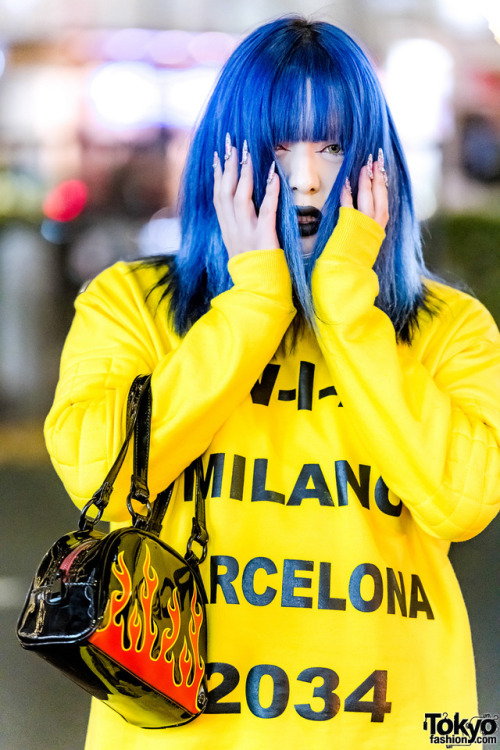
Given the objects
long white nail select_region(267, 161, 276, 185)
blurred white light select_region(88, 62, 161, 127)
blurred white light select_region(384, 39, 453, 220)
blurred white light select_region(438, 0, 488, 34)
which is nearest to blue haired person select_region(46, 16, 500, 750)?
long white nail select_region(267, 161, 276, 185)

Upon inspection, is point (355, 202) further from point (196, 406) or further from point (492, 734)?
point (492, 734)

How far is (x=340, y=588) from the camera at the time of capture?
4.93 ft

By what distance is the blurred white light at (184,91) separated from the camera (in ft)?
16.1

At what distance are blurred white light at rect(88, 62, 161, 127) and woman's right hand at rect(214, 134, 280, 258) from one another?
362 cm

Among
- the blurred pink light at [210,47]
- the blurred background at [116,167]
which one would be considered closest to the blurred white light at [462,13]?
the blurred background at [116,167]

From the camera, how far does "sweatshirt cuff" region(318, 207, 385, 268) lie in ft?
5.08

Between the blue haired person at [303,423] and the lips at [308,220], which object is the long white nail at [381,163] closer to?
the blue haired person at [303,423]

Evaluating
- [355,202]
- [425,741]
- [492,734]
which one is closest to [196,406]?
[355,202]

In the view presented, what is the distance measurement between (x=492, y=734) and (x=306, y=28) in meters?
1.35

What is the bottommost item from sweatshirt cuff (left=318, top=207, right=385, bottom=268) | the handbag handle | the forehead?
the handbag handle

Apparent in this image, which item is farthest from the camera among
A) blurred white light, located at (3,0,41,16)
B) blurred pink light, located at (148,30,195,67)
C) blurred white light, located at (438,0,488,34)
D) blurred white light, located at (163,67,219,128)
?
blurred white light, located at (163,67,219,128)

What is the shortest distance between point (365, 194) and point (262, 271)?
26 centimetres

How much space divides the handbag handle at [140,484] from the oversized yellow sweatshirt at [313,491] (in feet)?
0.09

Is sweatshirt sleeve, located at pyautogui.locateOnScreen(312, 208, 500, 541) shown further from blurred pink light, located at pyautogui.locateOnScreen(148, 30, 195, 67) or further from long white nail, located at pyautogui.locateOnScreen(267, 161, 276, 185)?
blurred pink light, located at pyautogui.locateOnScreen(148, 30, 195, 67)
